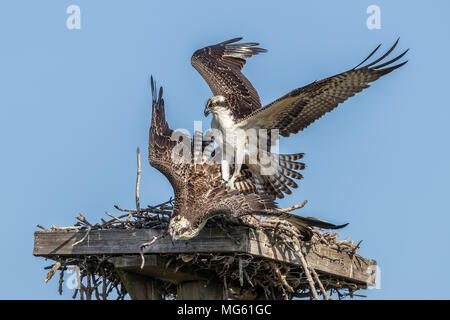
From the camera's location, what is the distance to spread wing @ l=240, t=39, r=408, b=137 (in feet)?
24.7

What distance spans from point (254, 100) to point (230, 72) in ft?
1.90

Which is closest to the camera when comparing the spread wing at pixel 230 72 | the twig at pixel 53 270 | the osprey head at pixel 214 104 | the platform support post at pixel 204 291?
the twig at pixel 53 270

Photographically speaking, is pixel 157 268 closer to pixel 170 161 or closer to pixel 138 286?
pixel 138 286

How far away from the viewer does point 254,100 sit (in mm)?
9250

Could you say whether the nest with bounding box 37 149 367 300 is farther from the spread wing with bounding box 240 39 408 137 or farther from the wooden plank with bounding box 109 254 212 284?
the spread wing with bounding box 240 39 408 137

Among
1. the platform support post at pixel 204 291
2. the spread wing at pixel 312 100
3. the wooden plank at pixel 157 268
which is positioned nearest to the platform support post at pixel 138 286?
the wooden plank at pixel 157 268

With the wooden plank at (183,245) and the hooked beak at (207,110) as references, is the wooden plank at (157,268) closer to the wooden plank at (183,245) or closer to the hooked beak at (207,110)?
the wooden plank at (183,245)

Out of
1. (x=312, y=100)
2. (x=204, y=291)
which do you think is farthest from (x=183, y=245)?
(x=312, y=100)

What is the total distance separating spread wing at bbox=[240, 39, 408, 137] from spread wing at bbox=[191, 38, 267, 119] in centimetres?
60

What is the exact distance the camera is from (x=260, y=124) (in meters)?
8.36

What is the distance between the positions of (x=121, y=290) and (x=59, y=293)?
0.85 metres

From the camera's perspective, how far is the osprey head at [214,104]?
852 centimetres

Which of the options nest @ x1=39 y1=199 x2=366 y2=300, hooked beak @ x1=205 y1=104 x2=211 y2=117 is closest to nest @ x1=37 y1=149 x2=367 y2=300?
nest @ x1=39 y1=199 x2=366 y2=300
